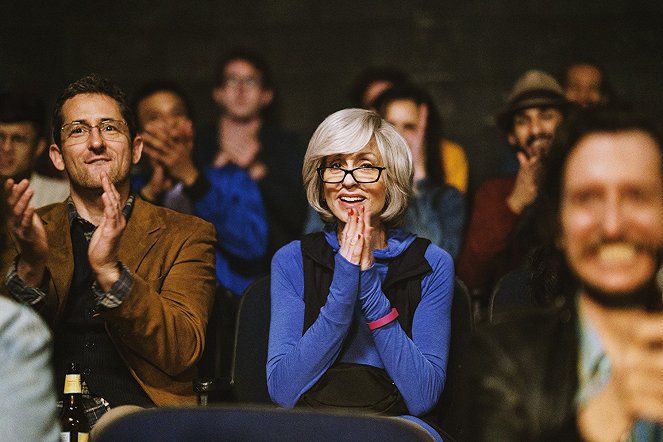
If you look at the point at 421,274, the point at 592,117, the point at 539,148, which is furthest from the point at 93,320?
the point at 539,148

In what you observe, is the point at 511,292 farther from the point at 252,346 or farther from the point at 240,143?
the point at 240,143

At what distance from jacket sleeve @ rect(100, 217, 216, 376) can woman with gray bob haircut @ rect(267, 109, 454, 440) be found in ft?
0.70

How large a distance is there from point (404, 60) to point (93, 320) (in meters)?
2.29

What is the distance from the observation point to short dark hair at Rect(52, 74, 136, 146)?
9.16 feet

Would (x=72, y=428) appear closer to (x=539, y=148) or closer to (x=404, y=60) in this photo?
(x=539, y=148)

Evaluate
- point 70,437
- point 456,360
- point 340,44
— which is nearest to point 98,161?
point 70,437

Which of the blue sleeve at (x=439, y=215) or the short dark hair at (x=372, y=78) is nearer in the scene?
the blue sleeve at (x=439, y=215)

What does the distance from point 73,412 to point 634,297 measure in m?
1.44

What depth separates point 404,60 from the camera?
4.48 meters

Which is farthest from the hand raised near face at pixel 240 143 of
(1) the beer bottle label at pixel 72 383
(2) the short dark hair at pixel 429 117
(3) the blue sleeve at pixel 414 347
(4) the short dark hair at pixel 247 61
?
(1) the beer bottle label at pixel 72 383

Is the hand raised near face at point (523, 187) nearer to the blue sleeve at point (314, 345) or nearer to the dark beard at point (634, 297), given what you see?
the blue sleeve at point (314, 345)

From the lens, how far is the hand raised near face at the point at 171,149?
14.0 feet

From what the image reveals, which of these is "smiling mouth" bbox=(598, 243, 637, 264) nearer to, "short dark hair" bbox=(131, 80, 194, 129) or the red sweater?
the red sweater

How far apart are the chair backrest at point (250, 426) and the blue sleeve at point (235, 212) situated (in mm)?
2472
